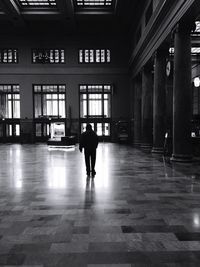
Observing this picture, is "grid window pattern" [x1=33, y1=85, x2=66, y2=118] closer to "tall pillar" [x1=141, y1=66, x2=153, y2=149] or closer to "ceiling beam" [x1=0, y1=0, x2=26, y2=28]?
"ceiling beam" [x1=0, y1=0, x2=26, y2=28]

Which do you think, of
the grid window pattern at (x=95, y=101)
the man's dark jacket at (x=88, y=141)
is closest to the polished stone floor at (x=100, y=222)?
the man's dark jacket at (x=88, y=141)

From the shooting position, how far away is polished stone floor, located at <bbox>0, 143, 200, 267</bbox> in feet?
11.2

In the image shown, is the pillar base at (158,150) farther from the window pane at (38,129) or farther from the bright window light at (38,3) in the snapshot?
the window pane at (38,129)

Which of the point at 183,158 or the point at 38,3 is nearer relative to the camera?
the point at 183,158

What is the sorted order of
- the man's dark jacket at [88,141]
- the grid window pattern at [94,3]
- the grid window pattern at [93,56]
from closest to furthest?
the man's dark jacket at [88,141] < the grid window pattern at [94,3] < the grid window pattern at [93,56]

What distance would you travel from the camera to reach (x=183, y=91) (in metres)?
11.9

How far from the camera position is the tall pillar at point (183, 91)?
11906mm

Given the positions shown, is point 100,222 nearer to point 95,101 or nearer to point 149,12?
point 149,12

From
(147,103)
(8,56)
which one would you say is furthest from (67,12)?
(147,103)

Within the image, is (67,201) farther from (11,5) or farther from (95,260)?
(11,5)

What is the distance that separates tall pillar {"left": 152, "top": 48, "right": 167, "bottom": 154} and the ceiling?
343 inches

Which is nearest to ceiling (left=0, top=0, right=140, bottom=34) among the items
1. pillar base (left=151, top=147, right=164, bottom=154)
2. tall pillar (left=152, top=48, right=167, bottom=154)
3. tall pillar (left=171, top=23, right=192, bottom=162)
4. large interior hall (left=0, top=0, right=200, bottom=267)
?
large interior hall (left=0, top=0, right=200, bottom=267)

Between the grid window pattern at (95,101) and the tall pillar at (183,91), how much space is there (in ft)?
63.9

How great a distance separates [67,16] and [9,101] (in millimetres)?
11964
